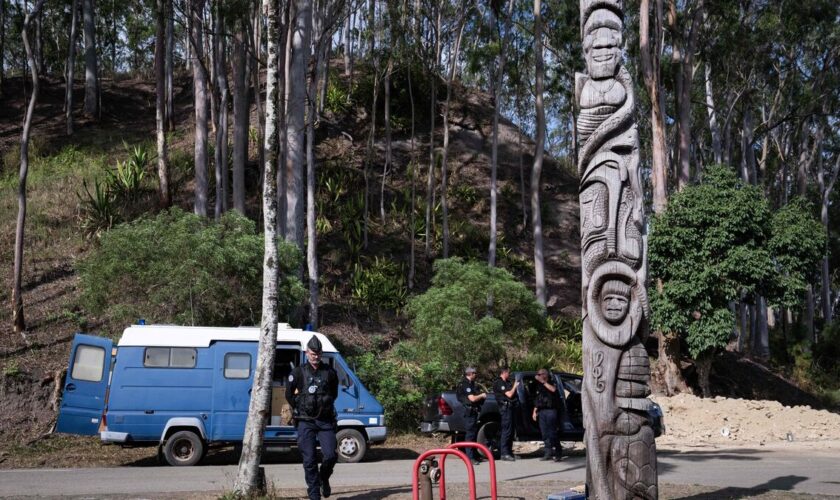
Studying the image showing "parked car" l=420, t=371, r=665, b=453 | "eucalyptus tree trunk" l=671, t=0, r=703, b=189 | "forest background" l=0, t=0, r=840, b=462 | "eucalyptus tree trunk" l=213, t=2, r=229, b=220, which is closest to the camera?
"parked car" l=420, t=371, r=665, b=453

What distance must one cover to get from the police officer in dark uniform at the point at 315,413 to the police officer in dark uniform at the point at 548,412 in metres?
5.76

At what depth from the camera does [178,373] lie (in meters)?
13.6

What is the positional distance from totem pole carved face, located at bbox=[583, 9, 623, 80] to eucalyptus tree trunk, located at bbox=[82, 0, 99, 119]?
3227cm

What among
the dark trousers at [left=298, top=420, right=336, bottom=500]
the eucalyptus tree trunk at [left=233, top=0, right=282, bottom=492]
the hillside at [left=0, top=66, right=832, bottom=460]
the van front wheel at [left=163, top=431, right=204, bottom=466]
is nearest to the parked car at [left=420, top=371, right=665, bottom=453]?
the van front wheel at [left=163, top=431, right=204, bottom=466]

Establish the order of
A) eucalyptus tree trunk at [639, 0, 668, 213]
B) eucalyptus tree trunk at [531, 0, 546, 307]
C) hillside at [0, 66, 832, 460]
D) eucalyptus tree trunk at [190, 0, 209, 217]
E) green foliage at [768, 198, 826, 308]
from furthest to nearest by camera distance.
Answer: eucalyptus tree trunk at [531, 0, 546, 307] < eucalyptus tree trunk at [639, 0, 668, 213] < eucalyptus tree trunk at [190, 0, 209, 217] < green foliage at [768, 198, 826, 308] < hillside at [0, 66, 832, 460]

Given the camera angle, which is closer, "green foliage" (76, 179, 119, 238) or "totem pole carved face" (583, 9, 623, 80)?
"totem pole carved face" (583, 9, 623, 80)

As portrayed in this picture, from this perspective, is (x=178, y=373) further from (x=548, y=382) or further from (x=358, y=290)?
(x=358, y=290)

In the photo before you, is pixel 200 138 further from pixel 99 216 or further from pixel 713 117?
pixel 713 117

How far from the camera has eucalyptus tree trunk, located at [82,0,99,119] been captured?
3553cm

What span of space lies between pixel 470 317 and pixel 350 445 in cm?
589

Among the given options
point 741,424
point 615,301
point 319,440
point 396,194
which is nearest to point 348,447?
point 319,440

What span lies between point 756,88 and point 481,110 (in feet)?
42.7

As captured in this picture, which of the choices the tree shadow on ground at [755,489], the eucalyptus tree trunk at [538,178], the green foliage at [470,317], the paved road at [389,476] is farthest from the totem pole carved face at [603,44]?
the eucalyptus tree trunk at [538,178]

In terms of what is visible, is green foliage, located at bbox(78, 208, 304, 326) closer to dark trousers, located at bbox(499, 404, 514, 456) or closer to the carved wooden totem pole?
dark trousers, located at bbox(499, 404, 514, 456)
